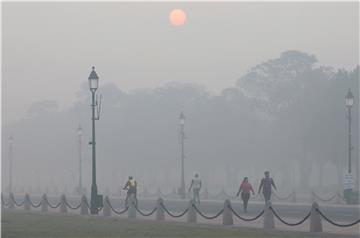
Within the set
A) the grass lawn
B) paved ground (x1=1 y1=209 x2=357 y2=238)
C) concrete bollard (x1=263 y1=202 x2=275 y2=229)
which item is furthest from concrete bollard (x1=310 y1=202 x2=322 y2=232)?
concrete bollard (x1=263 y1=202 x2=275 y2=229)

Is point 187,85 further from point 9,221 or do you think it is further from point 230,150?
point 9,221

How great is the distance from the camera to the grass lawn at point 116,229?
94.6 ft

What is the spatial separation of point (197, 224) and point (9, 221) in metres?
8.66

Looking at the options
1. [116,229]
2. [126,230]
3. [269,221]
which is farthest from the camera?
[116,229]

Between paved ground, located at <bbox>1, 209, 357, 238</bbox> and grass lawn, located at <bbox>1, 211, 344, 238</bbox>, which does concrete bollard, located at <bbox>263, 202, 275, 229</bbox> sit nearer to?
paved ground, located at <bbox>1, 209, 357, 238</bbox>

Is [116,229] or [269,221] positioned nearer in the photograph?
[269,221]

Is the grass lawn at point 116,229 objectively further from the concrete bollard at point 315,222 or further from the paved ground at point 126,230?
the concrete bollard at point 315,222

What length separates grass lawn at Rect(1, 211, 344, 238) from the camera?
28828 mm

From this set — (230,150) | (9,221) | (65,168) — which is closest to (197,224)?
(9,221)

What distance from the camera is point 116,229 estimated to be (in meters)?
31.6

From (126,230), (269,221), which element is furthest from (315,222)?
(126,230)

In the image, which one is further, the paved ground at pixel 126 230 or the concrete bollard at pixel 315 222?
the concrete bollard at pixel 315 222

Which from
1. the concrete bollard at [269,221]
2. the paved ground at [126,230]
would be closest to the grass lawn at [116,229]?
the paved ground at [126,230]

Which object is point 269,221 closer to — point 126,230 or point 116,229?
point 126,230
